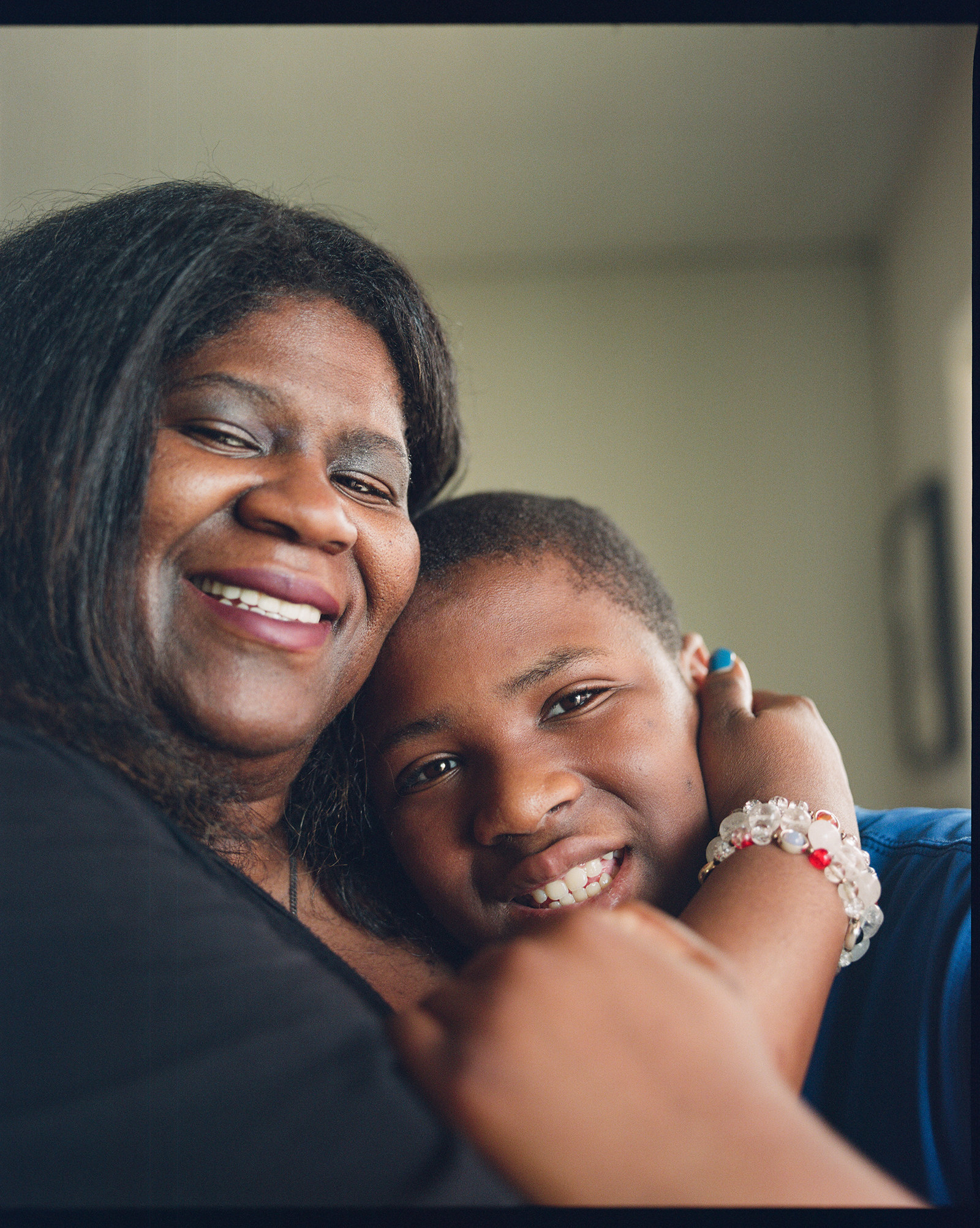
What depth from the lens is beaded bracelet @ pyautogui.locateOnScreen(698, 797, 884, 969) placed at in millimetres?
885

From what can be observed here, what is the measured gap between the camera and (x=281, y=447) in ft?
3.19

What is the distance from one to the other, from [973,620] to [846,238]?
3499mm

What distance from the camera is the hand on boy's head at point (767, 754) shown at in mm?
1004

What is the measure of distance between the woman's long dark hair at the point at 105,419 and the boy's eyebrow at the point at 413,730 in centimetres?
24

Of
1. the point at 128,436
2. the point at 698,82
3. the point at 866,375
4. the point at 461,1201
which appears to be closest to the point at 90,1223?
the point at 461,1201

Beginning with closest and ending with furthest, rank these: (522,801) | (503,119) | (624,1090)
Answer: (624,1090) → (522,801) → (503,119)

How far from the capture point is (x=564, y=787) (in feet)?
3.46

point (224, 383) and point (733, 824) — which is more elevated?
point (224, 383)

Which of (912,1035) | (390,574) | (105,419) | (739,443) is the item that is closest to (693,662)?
(390,574)

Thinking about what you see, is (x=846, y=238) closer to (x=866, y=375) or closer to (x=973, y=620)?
(x=866, y=375)

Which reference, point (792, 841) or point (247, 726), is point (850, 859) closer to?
point (792, 841)

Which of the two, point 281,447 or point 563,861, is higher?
point 281,447

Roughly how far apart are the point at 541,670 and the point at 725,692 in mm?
275

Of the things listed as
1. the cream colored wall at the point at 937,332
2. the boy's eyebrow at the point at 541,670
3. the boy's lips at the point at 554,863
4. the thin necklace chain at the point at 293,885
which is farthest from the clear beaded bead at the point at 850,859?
the cream colored wall at the point at 937,332
